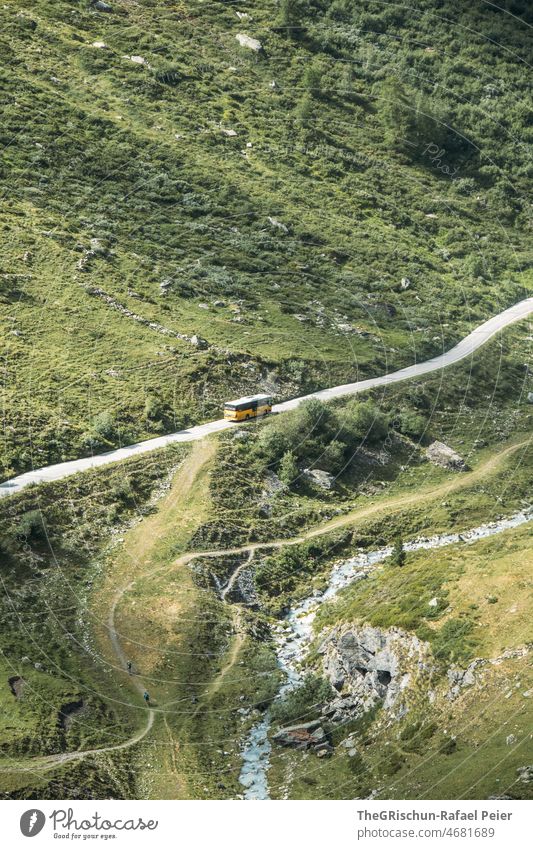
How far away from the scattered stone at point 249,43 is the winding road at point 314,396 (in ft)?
195

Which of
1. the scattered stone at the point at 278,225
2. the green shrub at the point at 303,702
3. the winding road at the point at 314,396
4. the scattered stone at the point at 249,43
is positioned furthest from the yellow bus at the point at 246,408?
the scattered stone at the point at 249,43

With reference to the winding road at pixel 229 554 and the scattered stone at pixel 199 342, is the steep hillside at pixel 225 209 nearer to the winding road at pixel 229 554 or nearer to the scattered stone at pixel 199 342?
the scattered stone at pixel 199 342

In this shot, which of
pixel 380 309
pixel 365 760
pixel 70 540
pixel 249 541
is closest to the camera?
pixel 365 760

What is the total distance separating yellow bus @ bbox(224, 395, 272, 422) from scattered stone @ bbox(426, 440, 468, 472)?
18.4 m

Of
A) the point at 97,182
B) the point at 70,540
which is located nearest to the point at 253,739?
the point at 70,540

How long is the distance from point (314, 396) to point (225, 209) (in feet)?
122

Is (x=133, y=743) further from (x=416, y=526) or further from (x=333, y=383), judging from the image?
(x=333, y=383)

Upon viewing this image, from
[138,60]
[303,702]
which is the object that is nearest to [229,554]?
[303,702]

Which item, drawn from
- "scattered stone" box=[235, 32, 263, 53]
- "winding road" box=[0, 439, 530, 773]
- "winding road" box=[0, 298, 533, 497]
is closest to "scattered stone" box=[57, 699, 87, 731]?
"winding road" box=[0, 439, 530, 773]

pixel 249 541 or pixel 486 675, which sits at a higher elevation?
pixel 486 675

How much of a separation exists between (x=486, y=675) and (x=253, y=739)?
16690 millimetres

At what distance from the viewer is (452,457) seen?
125438mm

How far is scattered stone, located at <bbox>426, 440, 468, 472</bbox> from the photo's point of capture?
410 ft

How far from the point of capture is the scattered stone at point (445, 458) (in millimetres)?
125050
